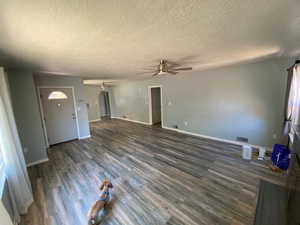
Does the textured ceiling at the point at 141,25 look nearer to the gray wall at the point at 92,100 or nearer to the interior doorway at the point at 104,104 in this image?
the gray wall at the point at 92,100

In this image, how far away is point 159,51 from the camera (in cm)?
207

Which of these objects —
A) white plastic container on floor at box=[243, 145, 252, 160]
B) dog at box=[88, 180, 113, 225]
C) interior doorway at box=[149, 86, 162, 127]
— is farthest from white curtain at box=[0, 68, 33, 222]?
interior doorway at box=[149, 86, 162, 127]

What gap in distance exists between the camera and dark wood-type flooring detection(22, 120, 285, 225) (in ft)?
5.62

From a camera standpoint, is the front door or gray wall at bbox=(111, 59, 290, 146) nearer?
gray wall at bbox=(111, 59, 290, 146)

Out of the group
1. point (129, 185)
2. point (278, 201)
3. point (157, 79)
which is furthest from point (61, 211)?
point (157, 79)

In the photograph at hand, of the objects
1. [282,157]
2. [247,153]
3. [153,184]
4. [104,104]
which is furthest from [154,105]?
[282,157]

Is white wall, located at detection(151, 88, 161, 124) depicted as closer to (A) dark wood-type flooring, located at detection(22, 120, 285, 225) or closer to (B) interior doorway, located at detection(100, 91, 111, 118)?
(A) dark wood-type flooring, located at detection(22, 120, 285, 225)

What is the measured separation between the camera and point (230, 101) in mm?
3754

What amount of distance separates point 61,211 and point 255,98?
4704mm

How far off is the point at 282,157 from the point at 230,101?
1.76m

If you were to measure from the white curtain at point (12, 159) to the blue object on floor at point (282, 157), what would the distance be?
450 cm

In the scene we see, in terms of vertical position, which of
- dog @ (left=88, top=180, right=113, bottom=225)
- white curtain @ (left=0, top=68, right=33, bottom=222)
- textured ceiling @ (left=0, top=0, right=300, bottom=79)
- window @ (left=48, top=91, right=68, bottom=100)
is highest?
textured ceiling @ (left=0, top=0, right=300, bottom=79)

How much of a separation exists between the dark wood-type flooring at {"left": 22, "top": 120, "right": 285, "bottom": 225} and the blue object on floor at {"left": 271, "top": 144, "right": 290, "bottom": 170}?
231 millimetres

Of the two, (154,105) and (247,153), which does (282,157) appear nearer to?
(247,153)
